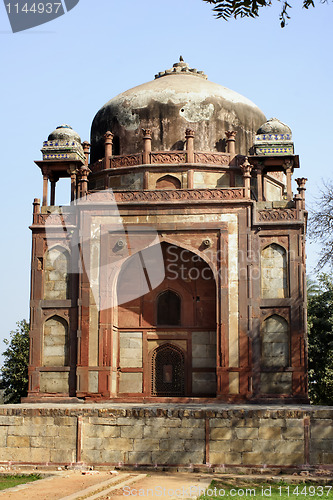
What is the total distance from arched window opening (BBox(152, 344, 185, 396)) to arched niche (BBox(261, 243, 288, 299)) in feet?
9.05

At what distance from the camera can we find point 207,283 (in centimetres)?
1845

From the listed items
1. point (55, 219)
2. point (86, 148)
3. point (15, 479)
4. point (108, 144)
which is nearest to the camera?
point (15, 479)

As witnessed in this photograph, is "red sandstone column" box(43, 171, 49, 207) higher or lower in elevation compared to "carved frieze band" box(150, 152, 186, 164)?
lower

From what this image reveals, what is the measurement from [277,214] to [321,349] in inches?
344

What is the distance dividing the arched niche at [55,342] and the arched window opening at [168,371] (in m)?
2.27

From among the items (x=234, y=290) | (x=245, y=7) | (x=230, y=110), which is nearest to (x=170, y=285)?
(x=234, y=290)

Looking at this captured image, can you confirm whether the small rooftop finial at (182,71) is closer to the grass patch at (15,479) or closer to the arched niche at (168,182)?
the arched niche at (168,182)

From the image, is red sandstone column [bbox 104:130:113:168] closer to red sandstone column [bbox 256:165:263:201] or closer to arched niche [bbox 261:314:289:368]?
red sandstone column [bbox 256:165:263:201]

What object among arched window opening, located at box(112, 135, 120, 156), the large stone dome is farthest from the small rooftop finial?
arched window opening, located at box(112, 135, 120, 156)

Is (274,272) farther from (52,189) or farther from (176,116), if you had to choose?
(52,189)

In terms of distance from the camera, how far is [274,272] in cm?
1752

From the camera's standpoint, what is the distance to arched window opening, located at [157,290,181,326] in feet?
60.8

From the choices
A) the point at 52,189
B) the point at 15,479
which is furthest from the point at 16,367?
the point at 15,479

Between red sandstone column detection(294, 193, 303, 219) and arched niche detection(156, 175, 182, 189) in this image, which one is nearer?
red sandstone column detection(294, 193, 303, 219)
